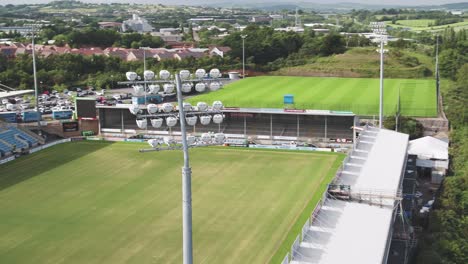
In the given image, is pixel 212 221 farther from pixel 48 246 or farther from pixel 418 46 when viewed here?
pixel 418 46

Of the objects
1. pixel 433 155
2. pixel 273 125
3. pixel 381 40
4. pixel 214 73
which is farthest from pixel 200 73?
pixel 273 125

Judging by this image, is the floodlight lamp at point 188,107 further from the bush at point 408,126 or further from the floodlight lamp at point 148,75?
the bush at point 408,126

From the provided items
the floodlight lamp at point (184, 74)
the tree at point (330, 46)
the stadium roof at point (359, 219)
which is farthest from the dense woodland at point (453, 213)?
the tree at point (330, 46)

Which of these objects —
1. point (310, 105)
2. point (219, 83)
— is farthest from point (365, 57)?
point (219, 83)

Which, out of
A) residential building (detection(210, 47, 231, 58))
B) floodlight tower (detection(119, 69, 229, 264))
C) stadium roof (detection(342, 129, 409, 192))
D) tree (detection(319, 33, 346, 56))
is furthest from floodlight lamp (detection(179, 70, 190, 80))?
residential building (detection(210, 47, 231, 58))

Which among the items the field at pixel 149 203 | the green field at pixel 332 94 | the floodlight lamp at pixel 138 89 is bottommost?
the field at pixel 149 203

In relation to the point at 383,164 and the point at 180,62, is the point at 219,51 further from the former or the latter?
the point at 383,164
